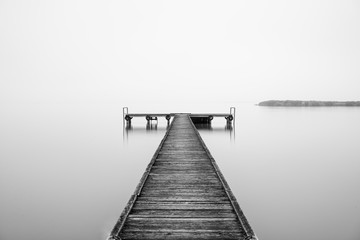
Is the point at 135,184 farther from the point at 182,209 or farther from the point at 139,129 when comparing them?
the point at 139,129

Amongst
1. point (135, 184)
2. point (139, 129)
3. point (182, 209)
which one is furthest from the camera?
point (139, 129)

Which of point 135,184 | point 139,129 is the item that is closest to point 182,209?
point 135,184

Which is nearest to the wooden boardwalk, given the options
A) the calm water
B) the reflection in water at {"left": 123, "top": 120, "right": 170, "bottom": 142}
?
the calm water

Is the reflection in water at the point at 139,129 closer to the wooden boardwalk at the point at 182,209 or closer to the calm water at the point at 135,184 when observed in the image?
the calm water at the point at 135,184

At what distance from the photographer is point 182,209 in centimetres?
386

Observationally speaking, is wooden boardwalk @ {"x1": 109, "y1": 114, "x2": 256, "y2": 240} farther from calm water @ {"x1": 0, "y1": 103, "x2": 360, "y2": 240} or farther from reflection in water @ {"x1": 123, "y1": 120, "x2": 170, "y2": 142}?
reflection in water @ {"x1": 123, "y1": 120, "x2": 170, "y2": 142}

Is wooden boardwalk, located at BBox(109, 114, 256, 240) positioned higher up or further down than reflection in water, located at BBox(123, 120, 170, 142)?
higher up

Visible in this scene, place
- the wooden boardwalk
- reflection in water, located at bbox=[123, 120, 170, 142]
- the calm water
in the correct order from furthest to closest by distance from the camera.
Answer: reflection in water, located at bbox=[123, 120, 170, 142]
the calm water
the wooden boardwalk

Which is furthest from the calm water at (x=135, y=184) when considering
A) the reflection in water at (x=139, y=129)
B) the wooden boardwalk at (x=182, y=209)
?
the reflection in water at (x=139, y=129)

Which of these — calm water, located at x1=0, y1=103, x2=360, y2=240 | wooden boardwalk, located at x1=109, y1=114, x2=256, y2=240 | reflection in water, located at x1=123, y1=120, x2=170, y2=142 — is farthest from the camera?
reflection in water, located at x1=123, y1=120, x2=170, y2=142

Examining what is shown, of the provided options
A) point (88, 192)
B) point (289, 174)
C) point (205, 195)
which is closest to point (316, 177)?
point (289, 174)

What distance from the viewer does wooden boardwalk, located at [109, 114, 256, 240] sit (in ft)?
10.4

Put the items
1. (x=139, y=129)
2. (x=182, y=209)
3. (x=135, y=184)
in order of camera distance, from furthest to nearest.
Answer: (x=139, y=129), (x=135, y=184), (x=182, y=209)

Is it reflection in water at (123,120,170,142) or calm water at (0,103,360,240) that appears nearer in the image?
calm water at (0,103,360,240)
